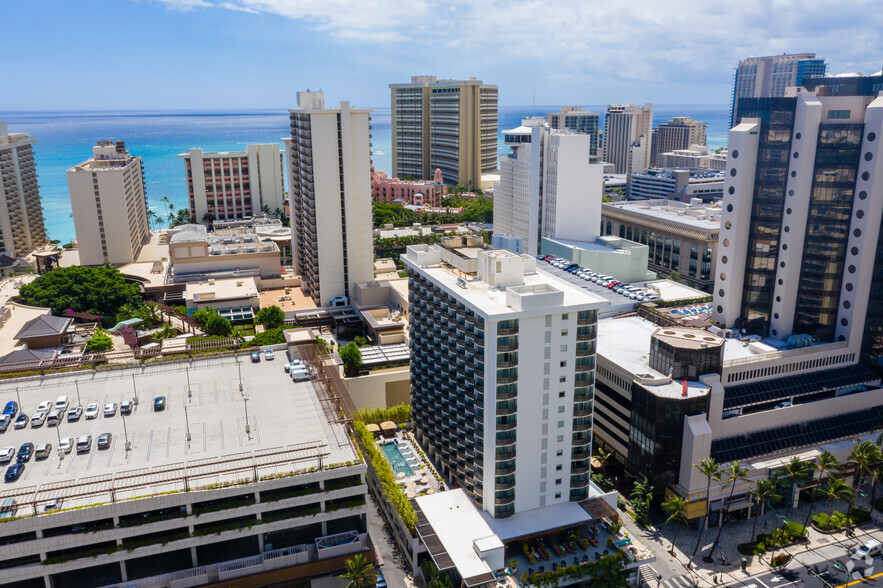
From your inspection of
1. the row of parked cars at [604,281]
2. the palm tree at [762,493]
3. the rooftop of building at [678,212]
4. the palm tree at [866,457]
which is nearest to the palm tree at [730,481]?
the palm tree at [762,493]

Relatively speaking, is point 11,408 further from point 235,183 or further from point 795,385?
point 235,183

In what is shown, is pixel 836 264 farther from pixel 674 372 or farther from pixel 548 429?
pixel 548 429

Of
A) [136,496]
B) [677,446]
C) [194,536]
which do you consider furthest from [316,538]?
[677,446]

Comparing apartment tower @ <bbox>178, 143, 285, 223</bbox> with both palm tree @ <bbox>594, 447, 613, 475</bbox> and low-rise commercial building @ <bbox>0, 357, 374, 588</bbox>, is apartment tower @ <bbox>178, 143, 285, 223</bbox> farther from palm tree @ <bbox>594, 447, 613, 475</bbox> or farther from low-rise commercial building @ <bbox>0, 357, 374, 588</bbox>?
palm tree @ <bbox>594, 447, 613, 475</bbox>

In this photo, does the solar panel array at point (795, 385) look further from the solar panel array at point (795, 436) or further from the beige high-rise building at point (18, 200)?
the beige high-rise building at point (18, 200)

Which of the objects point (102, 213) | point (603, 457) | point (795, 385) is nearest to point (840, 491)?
point (795, 385)
